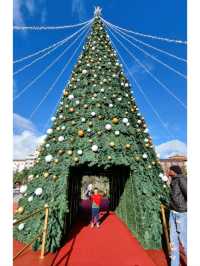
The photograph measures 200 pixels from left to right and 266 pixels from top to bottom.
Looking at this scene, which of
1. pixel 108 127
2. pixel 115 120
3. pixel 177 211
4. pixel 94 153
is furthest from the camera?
pixel 115 120

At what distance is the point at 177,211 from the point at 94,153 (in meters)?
2.24

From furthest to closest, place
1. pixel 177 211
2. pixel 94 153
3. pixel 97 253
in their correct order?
pixel 94 153, pixel 97 253, pixel 177 211

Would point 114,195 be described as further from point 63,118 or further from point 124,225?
point 63,118

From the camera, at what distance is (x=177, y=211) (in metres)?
3.00

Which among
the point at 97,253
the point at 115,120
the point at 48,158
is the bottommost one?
the point at 97,253

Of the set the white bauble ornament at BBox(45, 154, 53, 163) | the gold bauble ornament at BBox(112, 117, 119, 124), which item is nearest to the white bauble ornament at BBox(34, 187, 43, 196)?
the white bauble ornament at BBox(45, 154, 53, 163)

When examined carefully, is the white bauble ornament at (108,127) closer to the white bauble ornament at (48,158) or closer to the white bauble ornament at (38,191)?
the white bauble ornament at (48,158)

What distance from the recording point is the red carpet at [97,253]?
3636 millimetres

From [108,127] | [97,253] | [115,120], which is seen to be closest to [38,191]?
[97,253]

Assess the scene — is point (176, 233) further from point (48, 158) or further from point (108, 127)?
point (48, 158)

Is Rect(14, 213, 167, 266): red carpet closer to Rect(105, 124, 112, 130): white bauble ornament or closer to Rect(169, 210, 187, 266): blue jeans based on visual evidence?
Rect(169, 210, 187, 266): blue jeans

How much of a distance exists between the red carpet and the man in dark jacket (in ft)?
2.54

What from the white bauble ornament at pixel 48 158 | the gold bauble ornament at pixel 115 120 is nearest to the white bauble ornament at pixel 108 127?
the gold bauble ornament at pixel 115 120
